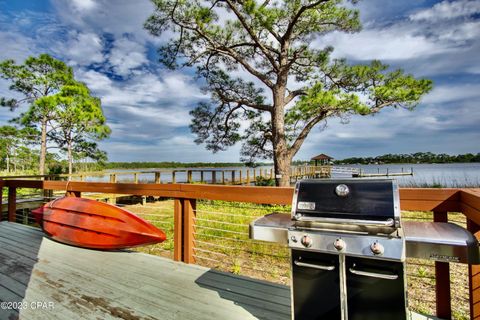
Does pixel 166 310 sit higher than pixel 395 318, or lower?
lower

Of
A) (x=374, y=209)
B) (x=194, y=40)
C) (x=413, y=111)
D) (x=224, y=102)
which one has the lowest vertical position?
(x=374, y=209)

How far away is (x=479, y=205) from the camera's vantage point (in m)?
1.18

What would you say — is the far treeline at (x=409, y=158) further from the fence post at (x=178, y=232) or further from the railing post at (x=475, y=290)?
the railing post at (x=475, y=290)

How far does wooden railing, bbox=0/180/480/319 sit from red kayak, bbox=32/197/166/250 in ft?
0.83

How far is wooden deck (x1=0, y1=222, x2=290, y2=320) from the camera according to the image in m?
1.76

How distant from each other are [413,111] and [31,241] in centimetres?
1106

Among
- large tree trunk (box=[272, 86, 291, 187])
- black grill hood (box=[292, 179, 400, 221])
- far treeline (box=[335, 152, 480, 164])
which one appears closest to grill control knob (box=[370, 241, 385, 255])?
black grill hood (box=[292, 179, 400, 221])

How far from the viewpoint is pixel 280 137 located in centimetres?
965

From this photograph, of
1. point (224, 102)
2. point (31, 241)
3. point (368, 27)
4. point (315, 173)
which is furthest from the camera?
point (315, 173)

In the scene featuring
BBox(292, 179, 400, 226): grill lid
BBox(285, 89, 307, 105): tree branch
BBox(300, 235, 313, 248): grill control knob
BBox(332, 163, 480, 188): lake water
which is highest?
BBox(285, 89, 307, 105): tree branch

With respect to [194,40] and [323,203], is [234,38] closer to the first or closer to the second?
[194,40]

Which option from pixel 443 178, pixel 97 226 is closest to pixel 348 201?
pixel 97 226

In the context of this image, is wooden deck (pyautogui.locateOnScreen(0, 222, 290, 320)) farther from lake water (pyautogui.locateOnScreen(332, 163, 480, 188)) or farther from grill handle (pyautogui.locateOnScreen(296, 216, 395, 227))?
lake water (pyautogui.locateOnScreen(332, 163, 480, 188))

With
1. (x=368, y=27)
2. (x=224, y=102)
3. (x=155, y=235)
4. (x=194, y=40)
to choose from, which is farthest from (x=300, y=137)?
(x=155, y=235)
